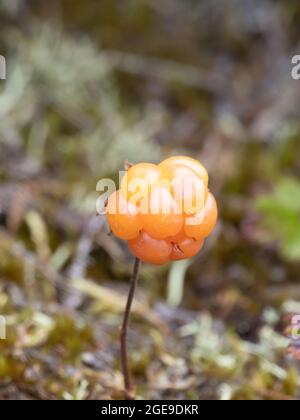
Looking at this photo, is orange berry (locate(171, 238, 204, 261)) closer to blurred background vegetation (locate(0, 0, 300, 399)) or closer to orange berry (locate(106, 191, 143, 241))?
orange berry (locate(106, 191, 143, 241))

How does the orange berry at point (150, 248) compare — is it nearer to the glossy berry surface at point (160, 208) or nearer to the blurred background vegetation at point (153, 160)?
the glossy berry surface at point (160, 208)

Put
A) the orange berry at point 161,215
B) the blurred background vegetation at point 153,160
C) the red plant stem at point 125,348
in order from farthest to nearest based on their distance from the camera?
1. the blurred background vegetation at point 153,160
2. the red plant stem at point 125,348
3. the orange berry at point 161,215

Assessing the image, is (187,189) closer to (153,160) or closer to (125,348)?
(125,348)

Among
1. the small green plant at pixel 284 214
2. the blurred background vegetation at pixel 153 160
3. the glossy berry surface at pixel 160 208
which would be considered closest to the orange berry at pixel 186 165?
the glossy berry surface at pixel 160 208

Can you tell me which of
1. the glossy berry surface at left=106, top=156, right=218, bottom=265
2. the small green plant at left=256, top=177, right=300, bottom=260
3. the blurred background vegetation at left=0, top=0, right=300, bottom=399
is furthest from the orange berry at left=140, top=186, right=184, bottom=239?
the small green plant at left=256, top=177, right=300, bottom=260

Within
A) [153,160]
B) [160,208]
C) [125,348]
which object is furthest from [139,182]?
[153,160]

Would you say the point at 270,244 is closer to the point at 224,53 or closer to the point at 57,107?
the point at 57,107

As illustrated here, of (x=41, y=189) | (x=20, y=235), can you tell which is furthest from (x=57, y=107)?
(x=20, y=235)
